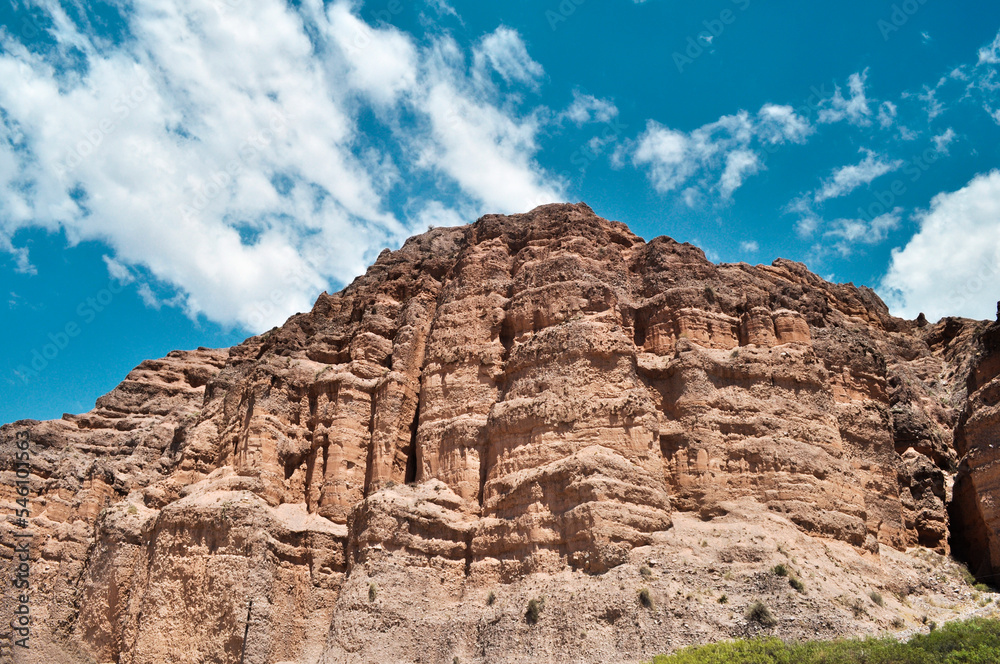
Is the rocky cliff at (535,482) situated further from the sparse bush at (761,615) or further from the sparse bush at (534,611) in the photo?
the sparse bush at (761,615)

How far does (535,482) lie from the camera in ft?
102

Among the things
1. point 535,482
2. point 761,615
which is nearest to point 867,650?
point 761,615

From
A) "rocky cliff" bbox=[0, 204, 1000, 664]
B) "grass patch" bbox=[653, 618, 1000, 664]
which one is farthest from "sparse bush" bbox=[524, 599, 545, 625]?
"grass patch" bbox=[653, 618, 1000, 664]

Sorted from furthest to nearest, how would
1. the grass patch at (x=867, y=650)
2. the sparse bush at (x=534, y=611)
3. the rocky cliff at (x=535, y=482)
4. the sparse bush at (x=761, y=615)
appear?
1. the rocky cliff at (x=535, y=482)
2. the sparse bush at (x=534, y=611)
3. the sparse bush at (x=761, y=615)
4. the grass patch at (x=867, y=650)

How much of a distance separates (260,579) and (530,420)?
12618 millimetres

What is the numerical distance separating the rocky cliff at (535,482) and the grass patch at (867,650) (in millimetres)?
1149

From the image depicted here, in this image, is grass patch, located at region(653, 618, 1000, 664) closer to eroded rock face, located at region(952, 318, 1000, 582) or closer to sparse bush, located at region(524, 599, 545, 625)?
sparse bush, located at region(524, 599, 545, 625)

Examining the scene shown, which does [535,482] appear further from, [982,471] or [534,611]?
[982,471]

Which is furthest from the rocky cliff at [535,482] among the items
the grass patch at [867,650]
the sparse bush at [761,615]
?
the grass patch at [867,650]

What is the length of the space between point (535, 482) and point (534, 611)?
5.08 m

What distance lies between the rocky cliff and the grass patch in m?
1.15

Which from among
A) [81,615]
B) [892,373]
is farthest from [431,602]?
[892,373]

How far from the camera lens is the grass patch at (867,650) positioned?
22094mm

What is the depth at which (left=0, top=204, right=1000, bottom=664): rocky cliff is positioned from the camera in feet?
94.2
